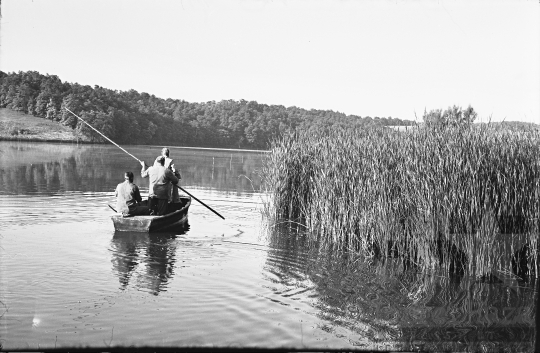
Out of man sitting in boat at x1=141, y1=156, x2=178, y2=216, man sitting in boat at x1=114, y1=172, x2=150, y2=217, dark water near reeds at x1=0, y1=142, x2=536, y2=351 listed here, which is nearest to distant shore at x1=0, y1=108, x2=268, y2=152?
man sitting in boat at x1=141, y1=156, x2=178, y2=216

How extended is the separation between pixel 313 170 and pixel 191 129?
56087mm

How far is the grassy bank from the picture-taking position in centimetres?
5753

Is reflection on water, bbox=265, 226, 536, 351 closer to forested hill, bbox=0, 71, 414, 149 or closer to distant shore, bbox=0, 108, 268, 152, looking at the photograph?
forested hill, bbox=0, 71, 414, 149

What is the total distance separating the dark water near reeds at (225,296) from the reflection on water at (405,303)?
0.03 meters

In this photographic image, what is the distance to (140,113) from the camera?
66062mm

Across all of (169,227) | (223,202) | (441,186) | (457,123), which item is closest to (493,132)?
(457,123)

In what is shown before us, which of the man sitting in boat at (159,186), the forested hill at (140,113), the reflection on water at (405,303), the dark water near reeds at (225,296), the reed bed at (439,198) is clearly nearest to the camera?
the dark water near reeds at (225,296)

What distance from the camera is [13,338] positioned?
20.0 ft

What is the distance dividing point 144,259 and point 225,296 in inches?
107

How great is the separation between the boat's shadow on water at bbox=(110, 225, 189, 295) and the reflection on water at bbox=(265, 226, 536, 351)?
1.87m

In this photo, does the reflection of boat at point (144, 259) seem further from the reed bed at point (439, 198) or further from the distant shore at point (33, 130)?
the distant shore at point (33, 130)

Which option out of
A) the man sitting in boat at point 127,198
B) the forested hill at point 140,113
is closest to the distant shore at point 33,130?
the forested hill at point 140,113

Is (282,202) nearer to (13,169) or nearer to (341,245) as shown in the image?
(341,245)

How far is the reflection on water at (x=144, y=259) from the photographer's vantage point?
356 inches
